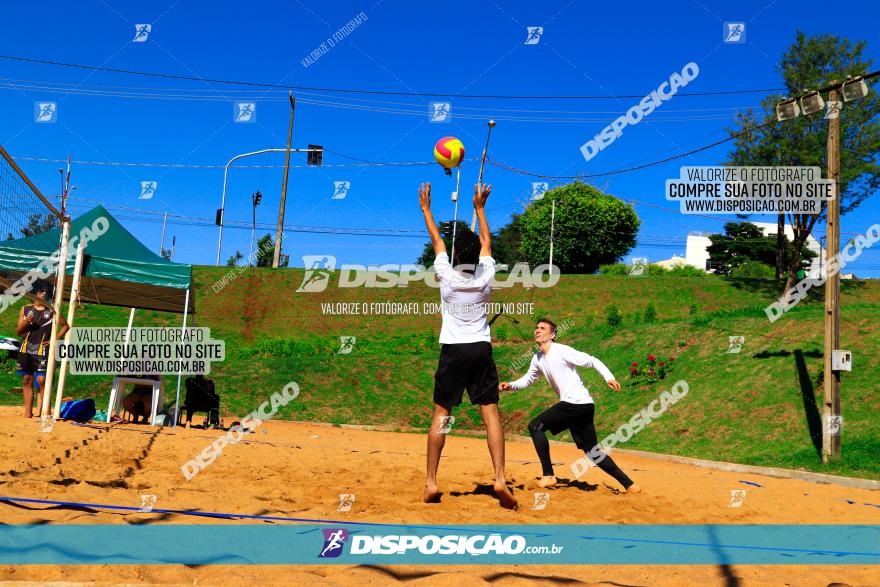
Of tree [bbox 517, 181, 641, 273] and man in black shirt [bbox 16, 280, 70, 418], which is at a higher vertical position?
tree [bbox 517, 181, 641, 273]

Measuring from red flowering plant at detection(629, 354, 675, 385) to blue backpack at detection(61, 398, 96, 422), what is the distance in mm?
13100

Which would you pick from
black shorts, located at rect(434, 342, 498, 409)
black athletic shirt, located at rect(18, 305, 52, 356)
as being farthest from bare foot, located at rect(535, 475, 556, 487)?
black athletic shirt, located at rect(18, 305, 52, 356)

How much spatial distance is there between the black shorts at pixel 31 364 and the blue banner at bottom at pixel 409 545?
8.76 m

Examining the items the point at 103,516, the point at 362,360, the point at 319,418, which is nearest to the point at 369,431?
the point at 319,418

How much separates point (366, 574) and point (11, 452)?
5.08m

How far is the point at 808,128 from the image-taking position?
32.5m

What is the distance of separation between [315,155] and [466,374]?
2756 centimetres

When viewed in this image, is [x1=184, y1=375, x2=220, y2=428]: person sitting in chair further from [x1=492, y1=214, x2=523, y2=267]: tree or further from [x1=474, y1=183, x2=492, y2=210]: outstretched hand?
[x1=492, y1=214, x2=523, y2=267]: tree

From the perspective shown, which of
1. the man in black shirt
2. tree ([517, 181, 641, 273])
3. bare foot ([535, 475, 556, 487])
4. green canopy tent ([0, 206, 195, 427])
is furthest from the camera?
tree ([517, 181, 641, 273])

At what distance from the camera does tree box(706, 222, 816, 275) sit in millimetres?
71750

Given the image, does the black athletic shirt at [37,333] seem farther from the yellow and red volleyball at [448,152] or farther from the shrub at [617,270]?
the shrub at [617,270]

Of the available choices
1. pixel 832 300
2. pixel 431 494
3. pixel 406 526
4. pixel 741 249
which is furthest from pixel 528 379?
pixel 741 249

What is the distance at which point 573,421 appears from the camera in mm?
7949

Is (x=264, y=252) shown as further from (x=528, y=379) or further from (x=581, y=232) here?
(x=528, y=379)
